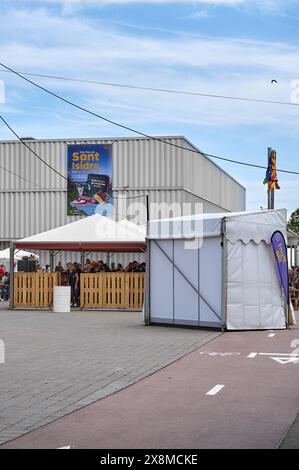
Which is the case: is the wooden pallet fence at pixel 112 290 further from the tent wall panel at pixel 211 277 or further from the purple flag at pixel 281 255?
the purple flag at pixel 281 255

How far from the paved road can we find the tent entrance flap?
0.51 metres

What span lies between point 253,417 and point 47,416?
7.25ft

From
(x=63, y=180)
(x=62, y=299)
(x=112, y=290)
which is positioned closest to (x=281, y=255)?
(x=112, y=290)

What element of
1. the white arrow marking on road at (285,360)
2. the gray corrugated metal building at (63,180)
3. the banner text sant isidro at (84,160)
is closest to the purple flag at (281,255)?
the white arrow marking on road at (285,360)

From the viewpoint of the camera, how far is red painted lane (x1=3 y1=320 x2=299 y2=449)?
6.86m

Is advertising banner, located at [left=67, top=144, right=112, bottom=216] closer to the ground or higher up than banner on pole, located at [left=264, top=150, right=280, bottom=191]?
higher up

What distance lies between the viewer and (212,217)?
18.8 meters

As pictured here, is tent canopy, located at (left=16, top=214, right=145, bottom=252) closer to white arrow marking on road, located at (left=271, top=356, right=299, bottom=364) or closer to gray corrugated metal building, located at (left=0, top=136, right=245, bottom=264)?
white arrow marking on road, located at (left=271, top=356, right=299, bottom=364)

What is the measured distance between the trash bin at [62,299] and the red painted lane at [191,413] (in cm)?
1413

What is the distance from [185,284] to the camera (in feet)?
63.2

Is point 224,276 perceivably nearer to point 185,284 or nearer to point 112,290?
point 185,284

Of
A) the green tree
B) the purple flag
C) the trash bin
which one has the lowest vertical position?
the trash bin

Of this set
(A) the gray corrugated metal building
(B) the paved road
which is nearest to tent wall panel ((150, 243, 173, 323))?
(B) the paved road
